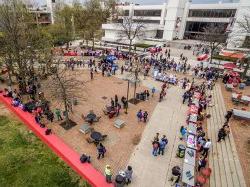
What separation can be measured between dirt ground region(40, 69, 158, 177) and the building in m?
34.9

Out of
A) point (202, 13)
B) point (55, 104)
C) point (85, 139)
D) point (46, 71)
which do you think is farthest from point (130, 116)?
point (202, 13)

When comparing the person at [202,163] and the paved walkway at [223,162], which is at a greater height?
the person at [202,163]

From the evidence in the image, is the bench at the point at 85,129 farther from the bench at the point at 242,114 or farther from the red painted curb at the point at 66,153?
the bench at the point at 242,114

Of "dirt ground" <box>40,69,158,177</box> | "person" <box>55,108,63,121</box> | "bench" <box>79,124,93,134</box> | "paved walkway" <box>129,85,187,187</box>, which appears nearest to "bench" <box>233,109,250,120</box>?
"paved walkway" <box>129,85,187,187</box>

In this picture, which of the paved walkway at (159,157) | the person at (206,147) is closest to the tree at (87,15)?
the paved walkway at (159,157)

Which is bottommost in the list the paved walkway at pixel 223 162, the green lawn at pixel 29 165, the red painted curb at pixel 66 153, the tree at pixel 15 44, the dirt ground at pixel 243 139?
the green lawn at pixel 29 165

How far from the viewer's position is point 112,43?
Answer: 5594cm

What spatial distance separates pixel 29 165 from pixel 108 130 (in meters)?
6.42

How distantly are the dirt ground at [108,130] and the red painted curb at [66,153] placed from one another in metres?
0.47

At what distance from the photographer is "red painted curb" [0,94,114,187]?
11.4m

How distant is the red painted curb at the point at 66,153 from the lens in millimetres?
11377

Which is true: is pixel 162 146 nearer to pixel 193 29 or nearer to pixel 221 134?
pixel 221 134

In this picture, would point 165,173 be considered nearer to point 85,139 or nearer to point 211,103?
point 85,139

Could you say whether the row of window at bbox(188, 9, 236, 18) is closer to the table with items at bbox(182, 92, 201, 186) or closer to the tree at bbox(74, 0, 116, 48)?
the tree at bbox(74, 0, 116, 48)
